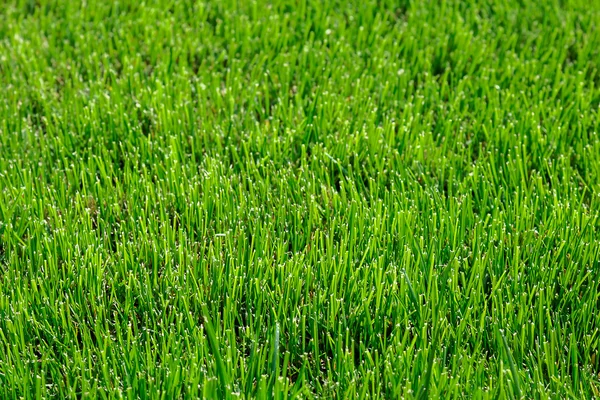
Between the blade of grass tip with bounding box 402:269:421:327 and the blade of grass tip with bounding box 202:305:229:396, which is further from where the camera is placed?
the blade of grass tip with bounding box 402:269:421:327

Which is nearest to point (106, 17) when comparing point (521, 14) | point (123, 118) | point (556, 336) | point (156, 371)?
point (123, 118)

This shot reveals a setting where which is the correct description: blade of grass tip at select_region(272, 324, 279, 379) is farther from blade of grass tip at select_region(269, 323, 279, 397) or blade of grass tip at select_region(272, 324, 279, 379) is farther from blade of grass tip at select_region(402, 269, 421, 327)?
blade of grass tip at select_region(402, 269, 421, 327)

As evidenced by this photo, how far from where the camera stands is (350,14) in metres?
4.17

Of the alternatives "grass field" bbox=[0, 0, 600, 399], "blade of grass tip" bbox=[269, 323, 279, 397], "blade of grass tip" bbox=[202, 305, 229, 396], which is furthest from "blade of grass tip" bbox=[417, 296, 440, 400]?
"blade of grass tip" bbox=[202, 305, 229, 396]

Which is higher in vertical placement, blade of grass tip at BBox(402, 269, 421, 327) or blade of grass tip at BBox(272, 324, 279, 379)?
blade of grass tip at BBox(402, 269, 421, 327)

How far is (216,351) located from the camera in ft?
7.28

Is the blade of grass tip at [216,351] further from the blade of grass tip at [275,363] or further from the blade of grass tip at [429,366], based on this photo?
the blade of grass tip at [429,366]

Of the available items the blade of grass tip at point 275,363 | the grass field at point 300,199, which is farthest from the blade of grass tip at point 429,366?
the blade of grass tip at point 275,363

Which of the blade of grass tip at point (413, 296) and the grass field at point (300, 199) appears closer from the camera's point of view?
the grass field at point (300, 199)

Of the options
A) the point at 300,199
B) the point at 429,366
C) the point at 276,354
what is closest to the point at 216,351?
the point at 276,354

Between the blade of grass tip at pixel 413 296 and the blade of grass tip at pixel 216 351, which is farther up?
the blade of grass tip at pixel 413 296

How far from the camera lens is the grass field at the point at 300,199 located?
227 centimetres

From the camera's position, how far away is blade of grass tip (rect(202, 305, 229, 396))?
2.17 metres

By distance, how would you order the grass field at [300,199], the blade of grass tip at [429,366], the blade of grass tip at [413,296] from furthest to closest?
the blade of grass tip at [413,296], the grass field at [300,199], the blade of grass tip at [429,366]
